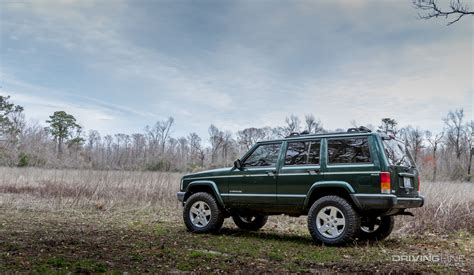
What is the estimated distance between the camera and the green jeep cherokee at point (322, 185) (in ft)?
21.0

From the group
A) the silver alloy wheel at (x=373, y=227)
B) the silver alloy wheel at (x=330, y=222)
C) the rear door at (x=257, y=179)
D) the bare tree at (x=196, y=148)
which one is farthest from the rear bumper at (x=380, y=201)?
the bare tree at (x=196, y=148)

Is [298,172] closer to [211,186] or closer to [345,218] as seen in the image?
[345,218]

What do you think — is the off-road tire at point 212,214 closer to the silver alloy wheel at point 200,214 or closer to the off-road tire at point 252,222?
the silver alloy wheel at point 200,214

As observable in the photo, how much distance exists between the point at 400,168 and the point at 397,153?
372mm

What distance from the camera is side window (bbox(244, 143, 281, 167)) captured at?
25.1ft

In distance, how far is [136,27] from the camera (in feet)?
46.5

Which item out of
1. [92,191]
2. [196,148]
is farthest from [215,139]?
[92,191]

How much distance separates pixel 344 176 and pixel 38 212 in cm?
849

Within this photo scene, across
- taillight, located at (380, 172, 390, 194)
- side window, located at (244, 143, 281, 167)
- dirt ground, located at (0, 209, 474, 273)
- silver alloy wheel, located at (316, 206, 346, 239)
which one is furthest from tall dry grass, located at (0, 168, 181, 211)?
taillight, located at (380, 172, 390, 194)

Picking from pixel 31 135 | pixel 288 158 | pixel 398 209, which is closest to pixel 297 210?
pixel 288 158

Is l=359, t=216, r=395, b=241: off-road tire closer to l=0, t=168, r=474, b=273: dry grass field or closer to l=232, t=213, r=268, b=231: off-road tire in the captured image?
l=0, t=168, r=474, b=273: dry grass field

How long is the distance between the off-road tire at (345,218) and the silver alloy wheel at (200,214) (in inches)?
84.8

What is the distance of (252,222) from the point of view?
8.80 meters

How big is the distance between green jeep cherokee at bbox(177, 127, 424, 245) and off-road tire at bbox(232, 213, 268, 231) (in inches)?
26.4
